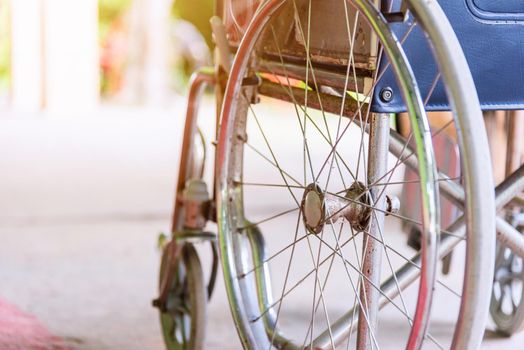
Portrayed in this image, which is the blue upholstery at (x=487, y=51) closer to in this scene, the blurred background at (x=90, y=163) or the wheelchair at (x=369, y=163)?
the wheelchair at (x=369, y=163)

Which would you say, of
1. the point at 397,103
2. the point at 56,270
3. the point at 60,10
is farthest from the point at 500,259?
the point at 60,10

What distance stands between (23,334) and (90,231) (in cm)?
112

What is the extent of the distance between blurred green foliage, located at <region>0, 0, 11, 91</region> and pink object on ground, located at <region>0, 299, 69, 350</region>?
201 inches

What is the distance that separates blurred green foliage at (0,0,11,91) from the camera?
23.4 ft

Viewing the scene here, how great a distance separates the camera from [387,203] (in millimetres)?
1406

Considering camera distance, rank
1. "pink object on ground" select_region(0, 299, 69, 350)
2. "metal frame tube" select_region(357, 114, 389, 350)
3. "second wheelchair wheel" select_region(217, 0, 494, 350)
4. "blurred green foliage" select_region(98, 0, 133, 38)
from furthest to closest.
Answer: "blurred green foliage" select_region(98, 0, 133, 38)
"pink object on ground" select_region(0, 299, 69, 350)
"metal frame tube" select_region(357, 114, 389, 350)
"second wheelchair wheel" select_region(217, 0, 494, 350)

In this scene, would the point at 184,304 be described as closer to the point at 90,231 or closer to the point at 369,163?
the point at 369,163

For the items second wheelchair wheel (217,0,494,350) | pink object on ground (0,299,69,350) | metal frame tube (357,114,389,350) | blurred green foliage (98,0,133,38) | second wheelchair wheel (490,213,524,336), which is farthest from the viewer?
blurred green foliage (98,0,133,38)

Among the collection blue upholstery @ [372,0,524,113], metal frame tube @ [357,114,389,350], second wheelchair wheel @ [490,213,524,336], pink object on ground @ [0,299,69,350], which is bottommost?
pink object on ground @ [0,299,69,350]

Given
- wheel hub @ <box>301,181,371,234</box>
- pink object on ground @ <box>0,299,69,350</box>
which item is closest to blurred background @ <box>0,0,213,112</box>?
pink object on ground @ <box>0,299,69,350</box>

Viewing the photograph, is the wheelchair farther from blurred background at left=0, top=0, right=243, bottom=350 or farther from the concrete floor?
blurred background at left=0, top=0, right=243, bottom=350

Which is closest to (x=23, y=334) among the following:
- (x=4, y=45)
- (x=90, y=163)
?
(x=90, y=163)

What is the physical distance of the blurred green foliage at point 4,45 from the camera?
23.4 ft

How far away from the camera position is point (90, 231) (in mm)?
3234
